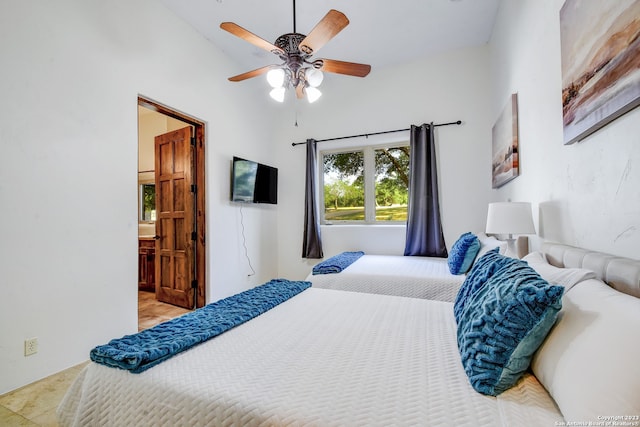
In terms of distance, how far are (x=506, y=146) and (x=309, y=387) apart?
2722mm

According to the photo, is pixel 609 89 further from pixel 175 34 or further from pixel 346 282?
pixel 175 34

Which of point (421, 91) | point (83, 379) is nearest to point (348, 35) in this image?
point (421, 91)

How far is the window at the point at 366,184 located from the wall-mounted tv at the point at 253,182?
83 cm

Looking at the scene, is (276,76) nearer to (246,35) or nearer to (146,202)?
(246,35)

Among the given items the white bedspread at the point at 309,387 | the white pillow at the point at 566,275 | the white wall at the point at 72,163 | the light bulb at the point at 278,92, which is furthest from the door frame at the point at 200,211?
the white pillow at the point at 566,275

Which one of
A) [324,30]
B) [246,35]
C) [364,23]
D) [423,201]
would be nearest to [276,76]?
[246,35]

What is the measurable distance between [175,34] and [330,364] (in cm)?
339

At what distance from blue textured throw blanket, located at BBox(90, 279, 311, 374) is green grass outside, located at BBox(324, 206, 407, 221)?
255 centimetres

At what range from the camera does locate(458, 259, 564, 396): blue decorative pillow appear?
2.55 feet

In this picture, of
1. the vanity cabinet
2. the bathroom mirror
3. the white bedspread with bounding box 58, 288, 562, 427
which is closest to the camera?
the white bedspread with bounding box 58, 288, 562, 427

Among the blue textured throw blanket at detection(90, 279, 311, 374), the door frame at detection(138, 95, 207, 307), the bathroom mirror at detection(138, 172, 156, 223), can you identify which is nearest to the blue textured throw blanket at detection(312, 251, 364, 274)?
the blue textured throw blanket at detection(90, 279, 311, 374)

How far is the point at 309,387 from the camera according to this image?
85 cm

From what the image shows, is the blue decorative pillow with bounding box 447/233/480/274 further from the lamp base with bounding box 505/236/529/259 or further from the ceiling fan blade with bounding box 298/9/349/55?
the ceiling fan blade with bounding box 298/9/349/55

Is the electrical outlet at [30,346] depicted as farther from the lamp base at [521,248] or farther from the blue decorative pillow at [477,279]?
the lamp base at [521,248]
